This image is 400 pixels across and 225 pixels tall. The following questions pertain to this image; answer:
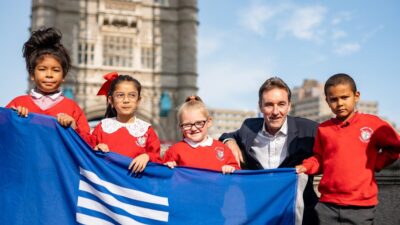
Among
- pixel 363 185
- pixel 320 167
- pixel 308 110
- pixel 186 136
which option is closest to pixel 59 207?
pixel 186 136

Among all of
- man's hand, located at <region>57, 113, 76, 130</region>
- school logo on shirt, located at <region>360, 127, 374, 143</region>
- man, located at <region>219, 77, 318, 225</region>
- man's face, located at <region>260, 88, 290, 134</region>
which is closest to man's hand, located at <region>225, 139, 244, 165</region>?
man, located at <region>219, 77, 318, 225</region>

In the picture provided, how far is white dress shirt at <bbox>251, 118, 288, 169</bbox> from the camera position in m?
3.32

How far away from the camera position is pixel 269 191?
3176 millimetres

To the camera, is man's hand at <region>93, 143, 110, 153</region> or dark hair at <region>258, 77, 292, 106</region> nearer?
man's hand at <region>93, 143, 110, 153</region>

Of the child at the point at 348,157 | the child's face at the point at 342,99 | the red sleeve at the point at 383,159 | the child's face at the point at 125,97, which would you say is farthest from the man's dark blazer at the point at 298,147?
the child's face at the point at 125,97

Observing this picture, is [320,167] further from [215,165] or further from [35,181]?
[35,181]

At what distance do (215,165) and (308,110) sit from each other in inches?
4303

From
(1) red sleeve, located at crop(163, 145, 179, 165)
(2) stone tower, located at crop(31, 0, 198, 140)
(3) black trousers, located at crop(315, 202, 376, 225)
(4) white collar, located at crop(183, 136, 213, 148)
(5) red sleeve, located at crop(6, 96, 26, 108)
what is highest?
(2) stone tower, located at crop(31, 0, 198, 140)

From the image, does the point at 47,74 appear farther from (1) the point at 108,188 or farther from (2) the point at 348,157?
(2) the point at 348,157

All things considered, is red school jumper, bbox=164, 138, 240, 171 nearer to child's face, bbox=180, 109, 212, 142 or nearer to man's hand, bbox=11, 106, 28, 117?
child's face, bbox=180, 109, 212, 142

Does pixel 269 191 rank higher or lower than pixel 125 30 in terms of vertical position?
lower

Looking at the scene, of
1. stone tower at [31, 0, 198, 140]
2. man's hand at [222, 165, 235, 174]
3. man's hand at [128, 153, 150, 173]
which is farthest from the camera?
stone tower at [31, 0, 198, 140]

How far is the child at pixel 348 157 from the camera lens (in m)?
2.85

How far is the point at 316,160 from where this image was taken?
10.2 feet
